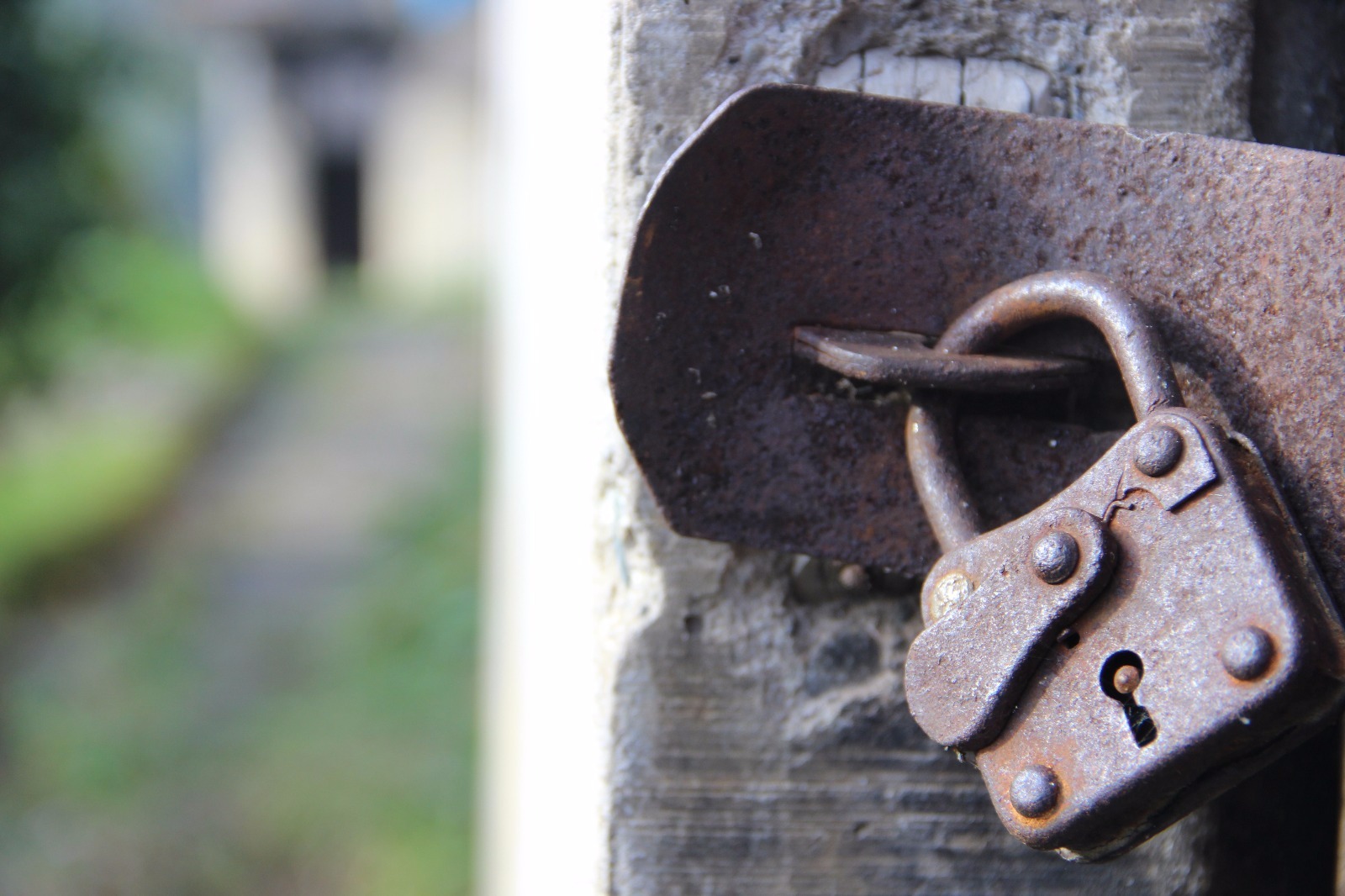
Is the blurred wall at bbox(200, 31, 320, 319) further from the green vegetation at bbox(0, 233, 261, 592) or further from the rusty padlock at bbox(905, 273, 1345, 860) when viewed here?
the rusty padlock at bbox(905, 273, 1345, 860)

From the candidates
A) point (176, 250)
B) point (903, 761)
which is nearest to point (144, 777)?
point (903, 761)

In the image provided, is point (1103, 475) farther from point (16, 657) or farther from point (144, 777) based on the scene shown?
point (16, 657)

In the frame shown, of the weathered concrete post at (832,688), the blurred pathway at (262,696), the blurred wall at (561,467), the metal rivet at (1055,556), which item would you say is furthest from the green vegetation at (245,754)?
the metal rivet at (1055,556)

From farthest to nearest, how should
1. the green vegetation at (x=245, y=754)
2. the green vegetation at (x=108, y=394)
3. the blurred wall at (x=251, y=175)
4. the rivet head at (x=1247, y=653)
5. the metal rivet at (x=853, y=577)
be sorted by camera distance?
the blurred wall at (x=251, y=175)
the green vegetation at (x=108, y=394)
the green vegetation at (x=245, y=754)
the metal rivet at (x=853, y=577)
the rivet head at (x=1247, y=653)

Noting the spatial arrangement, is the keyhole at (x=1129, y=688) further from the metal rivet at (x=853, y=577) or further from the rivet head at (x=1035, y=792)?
the metal rivet at (x=853, y=577)

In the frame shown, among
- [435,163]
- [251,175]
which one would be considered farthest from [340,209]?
[435,163]

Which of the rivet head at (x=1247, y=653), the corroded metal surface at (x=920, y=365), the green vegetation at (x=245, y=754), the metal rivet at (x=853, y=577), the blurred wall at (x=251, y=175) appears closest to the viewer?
the rivet head at (x=1247, y=653)
